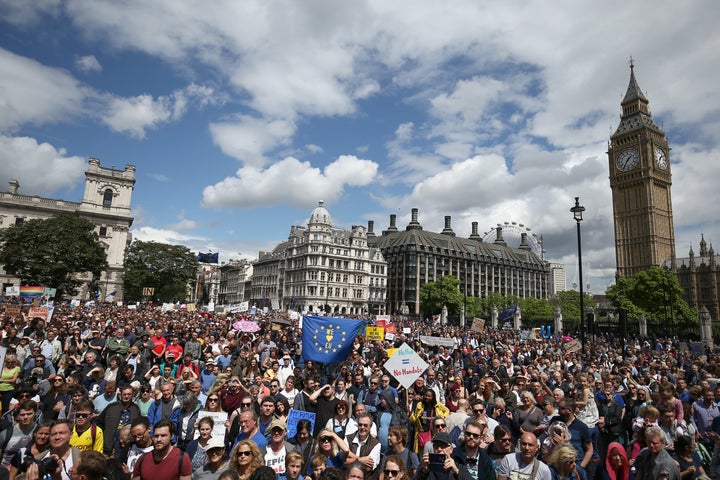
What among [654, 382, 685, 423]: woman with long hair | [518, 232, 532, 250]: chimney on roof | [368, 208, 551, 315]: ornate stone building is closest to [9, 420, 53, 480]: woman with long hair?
[654, 382, 685, 423]: woman with long hair

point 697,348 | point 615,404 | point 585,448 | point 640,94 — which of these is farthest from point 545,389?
point 640,94

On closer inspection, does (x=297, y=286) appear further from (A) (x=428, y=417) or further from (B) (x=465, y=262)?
(A) (x=428, y=417)

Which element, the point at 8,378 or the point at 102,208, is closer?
the point at 8,378

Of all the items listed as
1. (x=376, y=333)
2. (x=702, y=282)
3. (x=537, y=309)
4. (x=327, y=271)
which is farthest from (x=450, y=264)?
(x=376, y=333)

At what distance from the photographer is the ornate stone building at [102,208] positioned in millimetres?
64188

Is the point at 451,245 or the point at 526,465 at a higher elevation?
the point at 451,245

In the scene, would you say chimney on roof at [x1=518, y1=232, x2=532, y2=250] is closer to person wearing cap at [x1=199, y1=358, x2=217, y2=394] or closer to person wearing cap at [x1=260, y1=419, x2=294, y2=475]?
person wearing cap at [x1=199, y1=358, x2=217, y2=394]

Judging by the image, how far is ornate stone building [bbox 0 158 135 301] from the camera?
64188mm

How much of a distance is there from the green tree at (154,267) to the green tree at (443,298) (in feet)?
152

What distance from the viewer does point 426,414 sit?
7.36 m

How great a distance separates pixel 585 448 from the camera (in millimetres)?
6398

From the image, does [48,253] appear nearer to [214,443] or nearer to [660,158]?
[214,443]

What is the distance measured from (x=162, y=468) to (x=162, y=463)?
6 centimetres

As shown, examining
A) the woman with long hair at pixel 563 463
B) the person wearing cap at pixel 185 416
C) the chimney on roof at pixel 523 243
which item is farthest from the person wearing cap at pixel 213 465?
the chimney on roof at pixel 523 243
